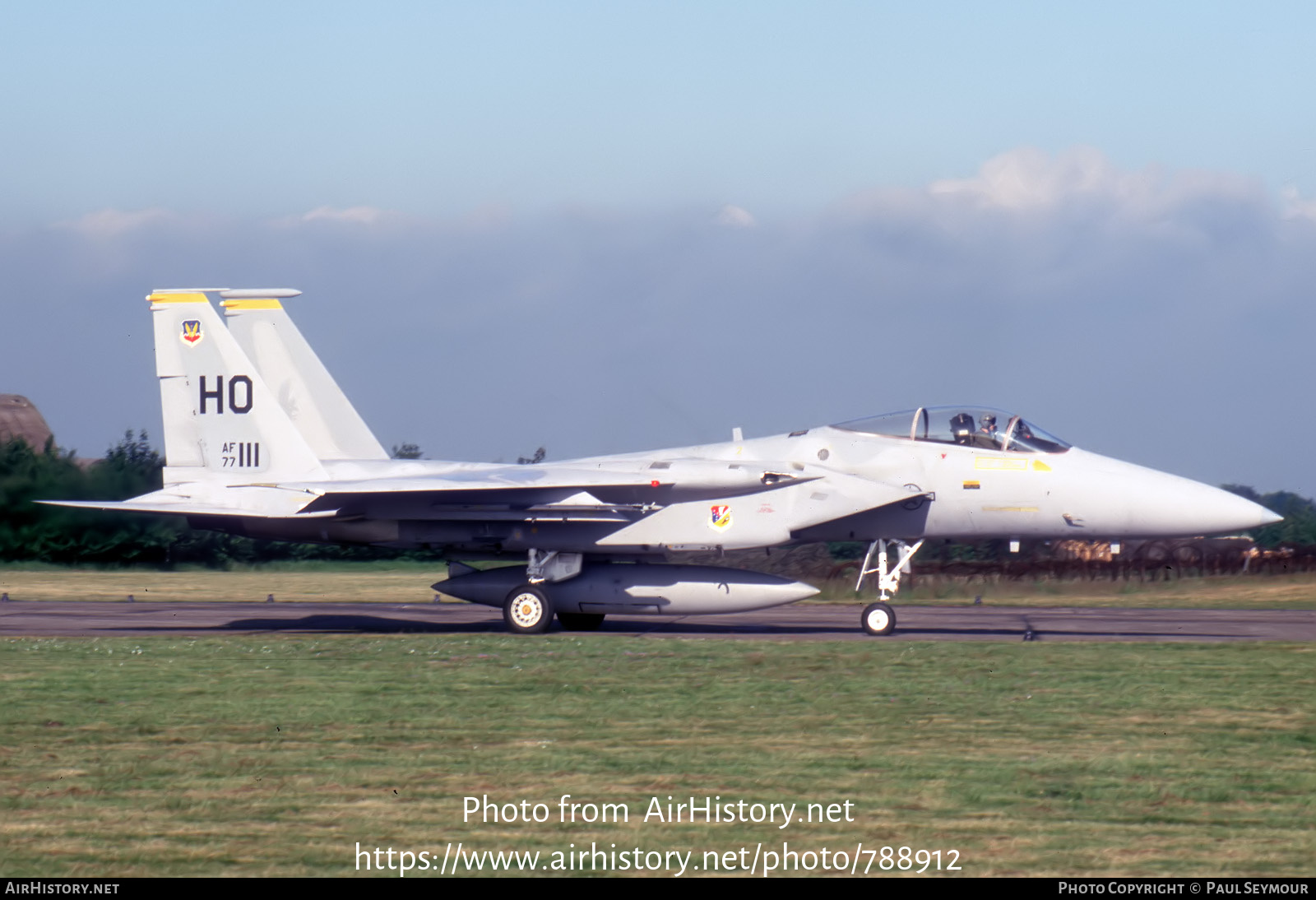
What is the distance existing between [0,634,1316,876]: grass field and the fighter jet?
318 cm

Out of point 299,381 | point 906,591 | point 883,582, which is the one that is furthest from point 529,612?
point 906,591

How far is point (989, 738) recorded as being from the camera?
8.30 meters

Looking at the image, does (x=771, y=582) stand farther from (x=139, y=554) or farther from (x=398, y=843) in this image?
(x=139, y=554)

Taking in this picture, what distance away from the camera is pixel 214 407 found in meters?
17.1

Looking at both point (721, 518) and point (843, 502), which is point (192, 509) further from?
point (843, 502)

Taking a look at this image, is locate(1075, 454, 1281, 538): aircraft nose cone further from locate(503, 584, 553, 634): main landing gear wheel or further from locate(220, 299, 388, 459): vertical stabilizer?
locate(220, 299, 388, 459): vertical stabilizer

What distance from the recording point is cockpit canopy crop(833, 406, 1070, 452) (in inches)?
639

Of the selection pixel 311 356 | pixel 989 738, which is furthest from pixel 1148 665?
pixel 311 356

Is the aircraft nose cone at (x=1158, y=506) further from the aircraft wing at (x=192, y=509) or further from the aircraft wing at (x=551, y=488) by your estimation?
the aircraft wing at (x=192, y=509)

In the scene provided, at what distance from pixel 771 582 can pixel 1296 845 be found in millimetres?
10795

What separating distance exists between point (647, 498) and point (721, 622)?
3312 mm

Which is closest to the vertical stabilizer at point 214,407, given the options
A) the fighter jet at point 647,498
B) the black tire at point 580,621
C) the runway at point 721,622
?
the fighter jet at point 647,498

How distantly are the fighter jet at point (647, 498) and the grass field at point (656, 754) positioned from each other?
10.4 ft

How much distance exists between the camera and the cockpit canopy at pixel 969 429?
1622 cm
